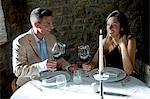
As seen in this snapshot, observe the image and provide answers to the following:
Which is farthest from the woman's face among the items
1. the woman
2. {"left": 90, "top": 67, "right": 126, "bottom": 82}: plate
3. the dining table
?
the dining table

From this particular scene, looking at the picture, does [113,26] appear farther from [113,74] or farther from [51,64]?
[51,64]

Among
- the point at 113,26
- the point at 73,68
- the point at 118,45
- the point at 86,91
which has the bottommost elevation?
the point at 86,91

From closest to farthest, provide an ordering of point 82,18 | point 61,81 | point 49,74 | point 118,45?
point 61,81
point 49,74
point 118,45
point 82,18

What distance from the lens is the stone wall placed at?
3920 millimetres

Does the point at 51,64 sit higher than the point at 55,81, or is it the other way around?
the point at 51,64

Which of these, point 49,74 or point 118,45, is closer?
point 49,74

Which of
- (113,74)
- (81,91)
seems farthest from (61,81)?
(113,74)

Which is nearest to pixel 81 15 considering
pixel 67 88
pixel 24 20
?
pixel 24 20

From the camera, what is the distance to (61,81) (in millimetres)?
2375

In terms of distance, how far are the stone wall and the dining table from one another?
161 centimetres

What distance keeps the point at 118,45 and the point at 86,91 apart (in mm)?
891

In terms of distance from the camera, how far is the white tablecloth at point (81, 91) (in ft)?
7.14

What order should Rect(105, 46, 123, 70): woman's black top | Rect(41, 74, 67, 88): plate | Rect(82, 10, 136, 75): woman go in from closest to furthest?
Rect(41, 74, 67, 88): plate
Rect(82, 10, 136, 75): woman
Rect(105, 46, 123, 70): woman's black top

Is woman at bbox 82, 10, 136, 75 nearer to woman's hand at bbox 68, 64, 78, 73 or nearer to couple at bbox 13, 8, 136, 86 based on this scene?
couple at bbox 13, 8, 136, 86
